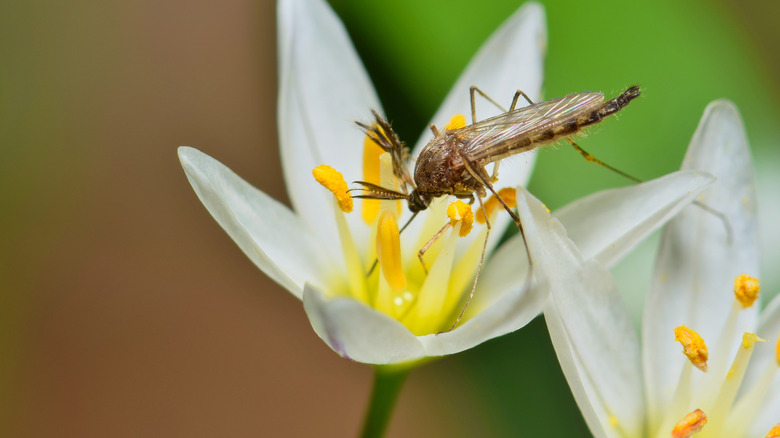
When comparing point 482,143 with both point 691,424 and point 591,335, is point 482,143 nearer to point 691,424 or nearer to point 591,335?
point 591,335

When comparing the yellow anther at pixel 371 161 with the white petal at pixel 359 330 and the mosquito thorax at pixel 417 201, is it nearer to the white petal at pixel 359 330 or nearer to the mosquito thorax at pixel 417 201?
the mosquito thorax at pixel 417 201

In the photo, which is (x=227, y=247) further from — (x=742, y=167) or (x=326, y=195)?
(x=742, y=167)

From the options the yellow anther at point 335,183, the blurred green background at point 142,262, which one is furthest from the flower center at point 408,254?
the blurred green background at point 142,262

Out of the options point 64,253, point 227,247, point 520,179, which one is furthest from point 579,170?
point 64,253

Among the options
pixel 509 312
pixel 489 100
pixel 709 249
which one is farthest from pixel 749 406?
pixel 489 100

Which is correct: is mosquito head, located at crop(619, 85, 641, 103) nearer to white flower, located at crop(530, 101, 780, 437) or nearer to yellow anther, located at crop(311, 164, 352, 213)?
white flower, located at crop(530, 101, 780, 437)

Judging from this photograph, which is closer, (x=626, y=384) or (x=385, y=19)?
(x=626, y=384)
